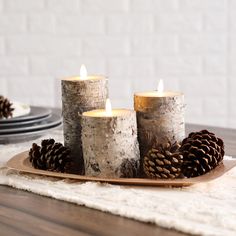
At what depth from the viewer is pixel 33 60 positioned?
2.72m

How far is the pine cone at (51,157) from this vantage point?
40.7 inches

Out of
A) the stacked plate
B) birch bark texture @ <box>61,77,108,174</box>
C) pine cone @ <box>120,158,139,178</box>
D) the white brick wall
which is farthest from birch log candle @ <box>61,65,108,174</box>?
the white brick wall

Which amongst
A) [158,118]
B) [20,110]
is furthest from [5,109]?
[158,118]

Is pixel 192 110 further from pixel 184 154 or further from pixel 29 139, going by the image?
pixel 184 154

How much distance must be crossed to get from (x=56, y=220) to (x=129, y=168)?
0.66 ft

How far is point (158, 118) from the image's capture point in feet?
3.27

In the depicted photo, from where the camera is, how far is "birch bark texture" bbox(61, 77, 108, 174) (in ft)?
3.44

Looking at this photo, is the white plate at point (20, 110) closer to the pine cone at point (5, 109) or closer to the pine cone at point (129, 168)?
the pine cone at point (5, 109)

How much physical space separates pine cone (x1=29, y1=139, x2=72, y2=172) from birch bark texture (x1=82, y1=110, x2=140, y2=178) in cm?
→ 7

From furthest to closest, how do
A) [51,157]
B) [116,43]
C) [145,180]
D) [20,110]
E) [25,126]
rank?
[116,43]
[20,110]
[25,126]
[51,157]
[145,180]

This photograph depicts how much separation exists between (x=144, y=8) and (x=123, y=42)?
0.55ft

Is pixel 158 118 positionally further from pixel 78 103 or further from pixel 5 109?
pixel 5 109

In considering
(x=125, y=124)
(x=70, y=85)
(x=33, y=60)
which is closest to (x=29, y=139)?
(x=70, y=85)

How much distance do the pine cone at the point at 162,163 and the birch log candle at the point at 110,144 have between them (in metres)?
0.03
